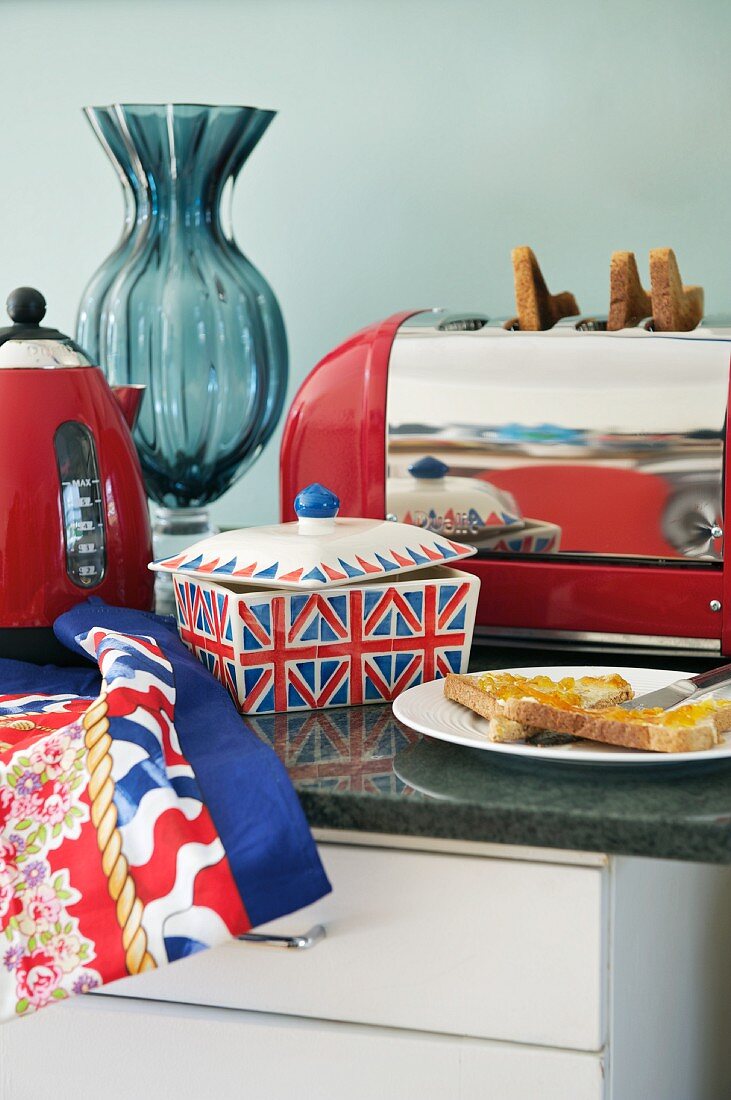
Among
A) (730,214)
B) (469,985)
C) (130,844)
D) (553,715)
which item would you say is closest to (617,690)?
(553,715)

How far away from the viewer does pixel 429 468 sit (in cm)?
88

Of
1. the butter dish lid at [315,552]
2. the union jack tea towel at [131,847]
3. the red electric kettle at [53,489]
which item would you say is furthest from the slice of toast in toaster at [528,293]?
the union jack tea towel at [131,847]

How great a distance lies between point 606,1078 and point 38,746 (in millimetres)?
338

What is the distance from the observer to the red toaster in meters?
0.83

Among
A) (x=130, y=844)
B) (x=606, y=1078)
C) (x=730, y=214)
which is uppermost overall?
(x=730, y=214)

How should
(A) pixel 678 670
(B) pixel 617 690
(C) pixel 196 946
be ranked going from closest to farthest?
(C) pixel 196 946 → (B) pixel 617 690 → (A) pixel 678 670

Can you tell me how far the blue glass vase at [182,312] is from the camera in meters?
1.10

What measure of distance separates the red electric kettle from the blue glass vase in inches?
8.5

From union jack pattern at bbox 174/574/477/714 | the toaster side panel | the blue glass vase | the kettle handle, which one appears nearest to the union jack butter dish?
union jack pattern at bbox 174/574/477/714

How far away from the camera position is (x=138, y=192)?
1111mm

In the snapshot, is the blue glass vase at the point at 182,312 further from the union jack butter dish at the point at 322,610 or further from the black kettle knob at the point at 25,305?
the union jack butter dish at the point at 322,610

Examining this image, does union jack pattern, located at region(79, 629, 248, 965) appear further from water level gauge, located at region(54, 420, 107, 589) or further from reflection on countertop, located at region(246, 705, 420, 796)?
water level gauge, located at region(54, 420, 107, 589)

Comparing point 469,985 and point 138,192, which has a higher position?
point 138,192

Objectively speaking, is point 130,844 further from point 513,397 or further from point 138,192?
point 138,192
